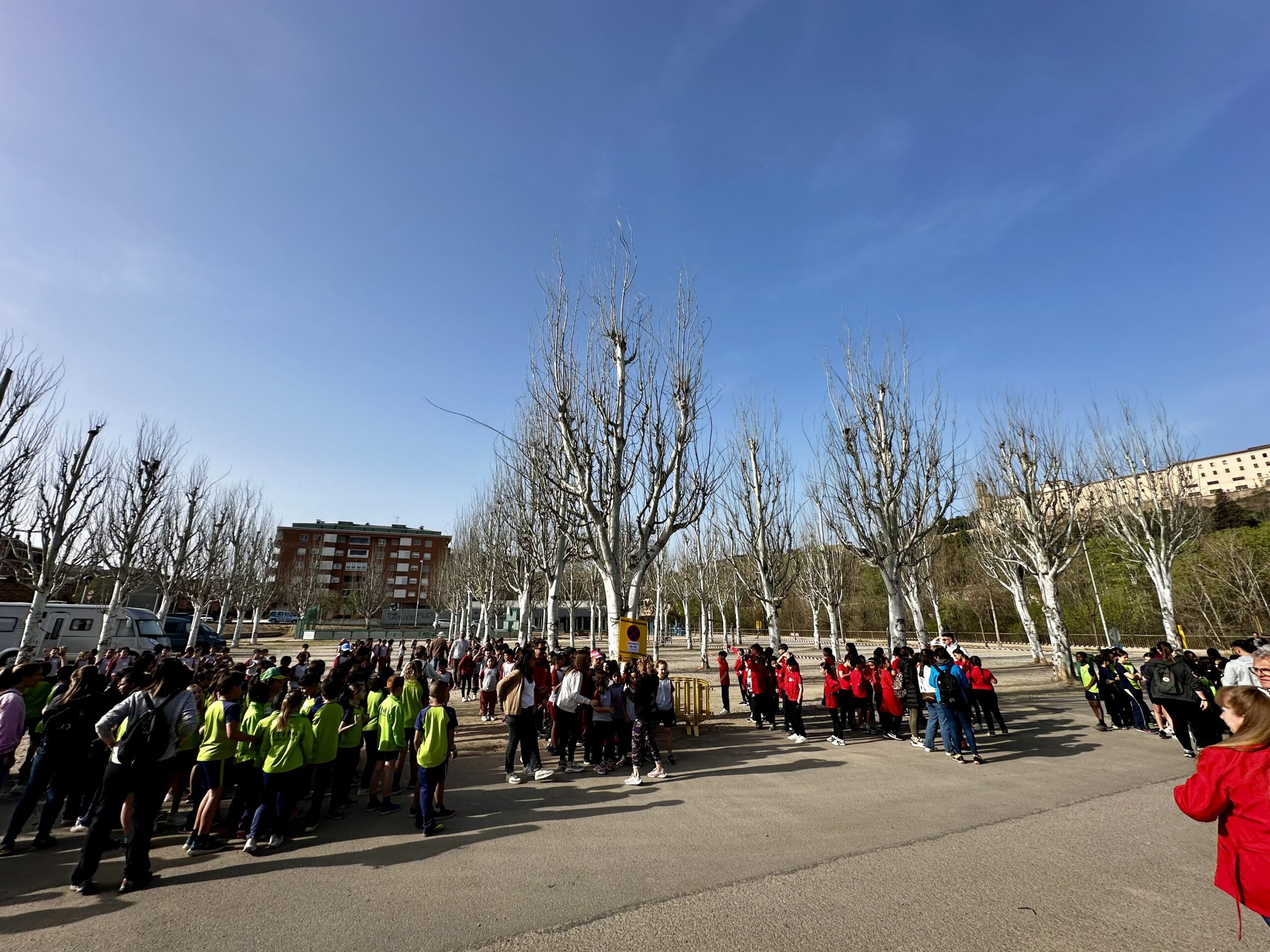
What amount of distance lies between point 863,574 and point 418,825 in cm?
4655

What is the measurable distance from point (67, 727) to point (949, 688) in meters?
11.4

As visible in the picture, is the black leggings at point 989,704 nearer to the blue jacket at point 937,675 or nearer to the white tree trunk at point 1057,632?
the blue jacket at point 937,675

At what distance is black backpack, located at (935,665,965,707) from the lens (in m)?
8.95

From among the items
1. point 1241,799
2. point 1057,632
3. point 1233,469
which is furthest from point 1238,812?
point 1233,469

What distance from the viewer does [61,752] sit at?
5.43 m

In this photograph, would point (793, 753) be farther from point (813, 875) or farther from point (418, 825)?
point (418, 825)

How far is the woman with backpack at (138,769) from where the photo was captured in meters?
4.48

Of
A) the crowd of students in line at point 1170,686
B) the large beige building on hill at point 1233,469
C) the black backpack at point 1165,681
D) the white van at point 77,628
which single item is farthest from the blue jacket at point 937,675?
the large beige building on hill at point 1233,469

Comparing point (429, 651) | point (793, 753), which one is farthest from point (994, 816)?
point (429, 651)

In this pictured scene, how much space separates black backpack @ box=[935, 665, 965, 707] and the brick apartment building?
264 ft

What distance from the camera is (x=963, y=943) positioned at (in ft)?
12.0

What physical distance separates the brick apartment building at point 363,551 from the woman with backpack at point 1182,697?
269 feet

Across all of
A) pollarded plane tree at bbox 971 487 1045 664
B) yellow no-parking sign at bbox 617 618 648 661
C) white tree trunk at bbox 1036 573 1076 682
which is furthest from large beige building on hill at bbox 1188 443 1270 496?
yellow no-parking sign at bbox 617 618 648 661

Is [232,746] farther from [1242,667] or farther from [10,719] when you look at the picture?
[1242,667]
